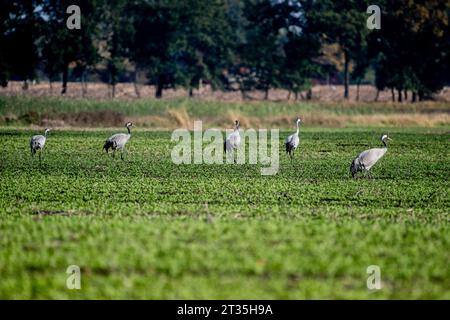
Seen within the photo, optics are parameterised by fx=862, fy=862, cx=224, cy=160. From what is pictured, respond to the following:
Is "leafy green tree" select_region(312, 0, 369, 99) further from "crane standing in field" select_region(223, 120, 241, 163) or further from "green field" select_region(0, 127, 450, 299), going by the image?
"green field" select_region(0, 127, 450, 299)

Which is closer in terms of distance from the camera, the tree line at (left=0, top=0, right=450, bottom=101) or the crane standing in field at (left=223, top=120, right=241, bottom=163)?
the crane standing in field at (left=223, top=120, right=241, bottom=163)

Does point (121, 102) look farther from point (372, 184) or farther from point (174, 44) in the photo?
point (372, 184)

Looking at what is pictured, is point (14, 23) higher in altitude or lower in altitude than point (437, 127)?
higher

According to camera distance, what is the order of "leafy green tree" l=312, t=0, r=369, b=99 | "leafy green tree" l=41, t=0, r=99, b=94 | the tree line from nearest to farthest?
"leafy green tree" l=41, t=0, r=99, b=94, the tree line, "leafy green tree" l=312, t=0, r=369, b=99

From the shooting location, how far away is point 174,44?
87812mm

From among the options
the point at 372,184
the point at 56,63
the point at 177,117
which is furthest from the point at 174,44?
the point at 372,184

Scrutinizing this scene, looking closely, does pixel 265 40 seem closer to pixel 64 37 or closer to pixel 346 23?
pixel 346 23

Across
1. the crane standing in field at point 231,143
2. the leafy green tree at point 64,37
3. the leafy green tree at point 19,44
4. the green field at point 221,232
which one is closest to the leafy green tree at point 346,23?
the leafy green tree at point 64,37

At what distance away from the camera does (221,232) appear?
1338cm

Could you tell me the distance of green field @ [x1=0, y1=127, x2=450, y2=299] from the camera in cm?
1066

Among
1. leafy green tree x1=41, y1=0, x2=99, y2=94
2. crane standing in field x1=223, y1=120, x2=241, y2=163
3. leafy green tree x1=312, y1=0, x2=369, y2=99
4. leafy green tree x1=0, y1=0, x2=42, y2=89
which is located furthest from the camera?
leafy green tree x1=312, y1=0, x2=369, y2=99

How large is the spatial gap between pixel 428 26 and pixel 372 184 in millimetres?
62503

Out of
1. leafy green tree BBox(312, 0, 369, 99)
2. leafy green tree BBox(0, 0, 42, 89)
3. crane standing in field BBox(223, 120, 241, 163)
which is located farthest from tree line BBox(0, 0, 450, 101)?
crane standing in field BBox(223, 120, 241, 163)

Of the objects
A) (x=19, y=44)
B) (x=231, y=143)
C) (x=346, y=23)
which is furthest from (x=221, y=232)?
(x=346, y=23)
